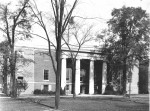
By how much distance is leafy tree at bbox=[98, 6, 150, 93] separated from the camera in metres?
51.9

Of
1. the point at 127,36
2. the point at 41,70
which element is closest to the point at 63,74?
the point at 41,70

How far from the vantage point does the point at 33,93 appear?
55344 millimetres

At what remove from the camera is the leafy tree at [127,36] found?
51.9m

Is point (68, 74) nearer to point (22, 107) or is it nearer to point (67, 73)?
point (67, 73)

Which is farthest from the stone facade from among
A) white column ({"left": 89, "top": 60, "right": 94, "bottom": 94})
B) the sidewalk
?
the sidewalk

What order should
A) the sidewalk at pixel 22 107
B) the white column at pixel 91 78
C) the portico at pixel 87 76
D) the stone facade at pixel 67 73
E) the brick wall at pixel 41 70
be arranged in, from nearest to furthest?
the sidewalk at pixel 22 107
the stone facade at pixel 67 73
the brick wall at pixel 41 70
the portico at pixel 87 76
the white column at pixel 91 78

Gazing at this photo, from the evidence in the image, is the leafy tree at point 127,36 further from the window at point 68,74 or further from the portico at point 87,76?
the window at point 68,74

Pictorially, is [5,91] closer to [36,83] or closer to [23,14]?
[36,83]

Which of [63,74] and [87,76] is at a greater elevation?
[63,74]

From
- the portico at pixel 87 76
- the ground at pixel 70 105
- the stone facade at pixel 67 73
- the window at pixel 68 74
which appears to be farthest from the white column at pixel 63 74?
the ground at pixel 70 105

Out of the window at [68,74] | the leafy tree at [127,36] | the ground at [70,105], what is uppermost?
the leafy tree at [127,36]

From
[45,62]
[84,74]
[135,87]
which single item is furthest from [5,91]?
[135,87]

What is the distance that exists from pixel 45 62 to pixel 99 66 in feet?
52.2

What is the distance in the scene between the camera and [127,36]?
53750 mm
